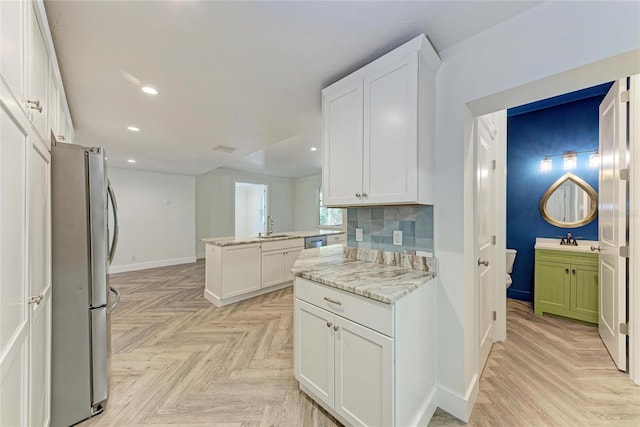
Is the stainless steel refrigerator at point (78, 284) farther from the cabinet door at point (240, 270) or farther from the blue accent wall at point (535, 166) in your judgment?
the blue accent wall at point (535, 166)

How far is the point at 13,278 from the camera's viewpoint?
901mm

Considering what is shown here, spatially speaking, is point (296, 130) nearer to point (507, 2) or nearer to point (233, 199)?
point (507, 2)

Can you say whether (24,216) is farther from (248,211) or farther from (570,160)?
(248,211)

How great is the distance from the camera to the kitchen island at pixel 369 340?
124cm

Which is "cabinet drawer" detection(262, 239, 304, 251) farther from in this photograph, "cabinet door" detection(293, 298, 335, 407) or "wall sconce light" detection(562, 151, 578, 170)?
"wall sconce light" detection(562, 151, 578, 170)

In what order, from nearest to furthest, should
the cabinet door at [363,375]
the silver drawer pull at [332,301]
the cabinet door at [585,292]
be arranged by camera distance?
the cabinet door at [363,375] < the silver drawer pull at [332,301] < the cabinet door at [585,292]

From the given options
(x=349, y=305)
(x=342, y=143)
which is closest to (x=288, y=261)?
(x=342, y=143)

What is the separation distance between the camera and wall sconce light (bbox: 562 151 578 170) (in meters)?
3.11

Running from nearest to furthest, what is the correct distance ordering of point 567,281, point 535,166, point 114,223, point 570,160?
point 114,223
point 567,281
point 570,160
point 535,166

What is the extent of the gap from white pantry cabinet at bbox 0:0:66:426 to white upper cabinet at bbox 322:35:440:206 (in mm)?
1587

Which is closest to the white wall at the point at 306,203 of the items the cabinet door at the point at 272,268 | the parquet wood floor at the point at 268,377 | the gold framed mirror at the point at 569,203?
the cabinet door at the point at 272,268

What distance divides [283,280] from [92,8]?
3.59 meters

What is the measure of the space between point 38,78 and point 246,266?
9.16ft

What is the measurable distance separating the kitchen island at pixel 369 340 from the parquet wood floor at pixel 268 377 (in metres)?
0.27
